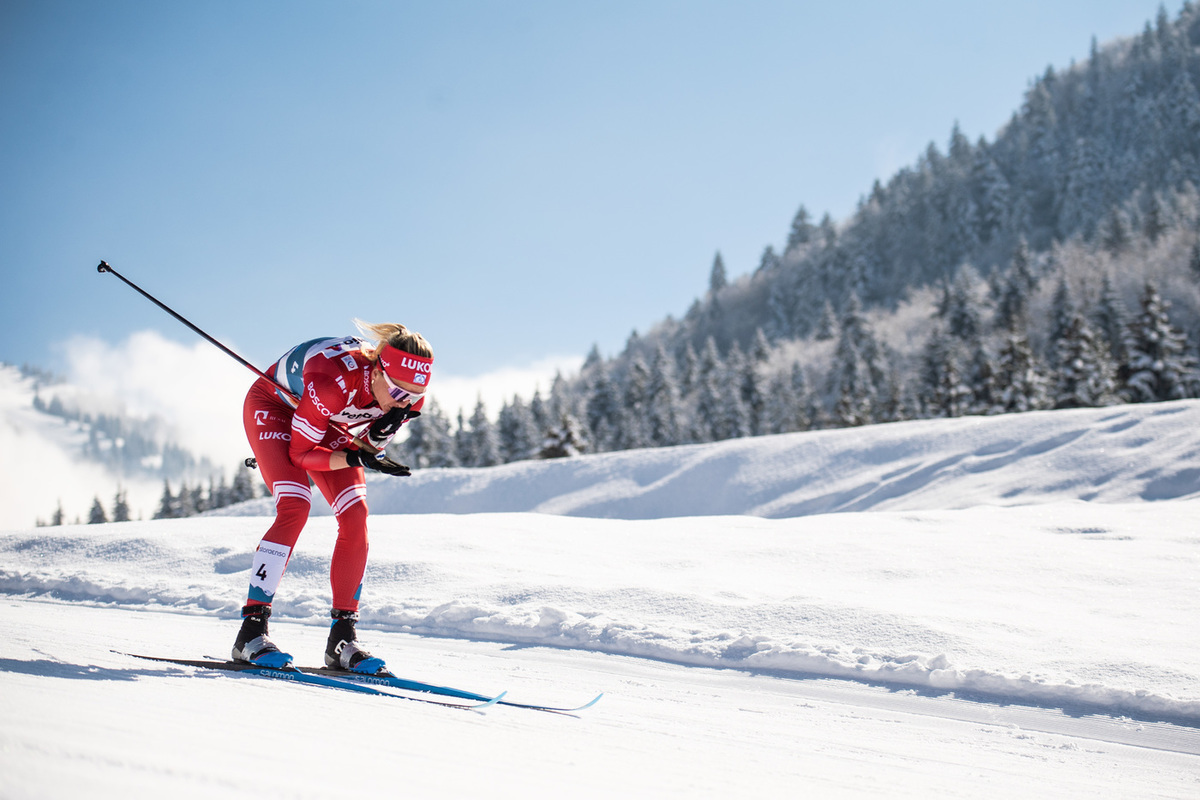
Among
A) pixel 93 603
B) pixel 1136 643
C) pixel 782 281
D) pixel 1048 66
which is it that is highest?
pixel 1048 66

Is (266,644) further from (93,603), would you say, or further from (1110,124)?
(1110,124)

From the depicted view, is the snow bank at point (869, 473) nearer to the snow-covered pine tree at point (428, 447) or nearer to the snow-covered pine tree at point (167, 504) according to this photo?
the snow-covered pine tree at point (428, 447)

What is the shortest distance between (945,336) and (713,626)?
54.7 m

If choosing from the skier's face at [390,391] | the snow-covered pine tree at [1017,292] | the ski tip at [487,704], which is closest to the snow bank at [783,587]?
the ski tip at [487,704]

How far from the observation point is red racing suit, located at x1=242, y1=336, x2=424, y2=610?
142 inches

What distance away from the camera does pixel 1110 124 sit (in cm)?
13150

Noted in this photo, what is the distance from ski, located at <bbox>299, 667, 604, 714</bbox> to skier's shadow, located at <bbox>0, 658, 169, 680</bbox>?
2.29 ft

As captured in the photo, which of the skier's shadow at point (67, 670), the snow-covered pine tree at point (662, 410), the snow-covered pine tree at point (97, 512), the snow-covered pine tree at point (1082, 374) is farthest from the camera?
the snow-covered pine tree at point (97, 512)

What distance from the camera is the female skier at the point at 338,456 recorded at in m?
3.55

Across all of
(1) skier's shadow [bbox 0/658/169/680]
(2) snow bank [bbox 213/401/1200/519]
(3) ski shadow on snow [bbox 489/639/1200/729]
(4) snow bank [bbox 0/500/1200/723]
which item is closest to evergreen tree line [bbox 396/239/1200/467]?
(2) snow bank [bbox 213/401/1200/519]

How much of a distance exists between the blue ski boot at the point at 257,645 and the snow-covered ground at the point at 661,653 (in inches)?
12.1

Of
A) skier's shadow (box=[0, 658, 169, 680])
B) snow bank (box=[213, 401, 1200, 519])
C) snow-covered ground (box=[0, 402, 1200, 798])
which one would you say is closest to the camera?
snow-covered ground (box=[0, 402, 1200, 798])

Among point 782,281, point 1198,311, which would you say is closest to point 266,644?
point 1198,311

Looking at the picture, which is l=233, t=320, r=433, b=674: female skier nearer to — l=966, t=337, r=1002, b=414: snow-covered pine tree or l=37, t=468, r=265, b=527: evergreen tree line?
l=966, t=337, r=1002, b=414: snow-covered pine tree
